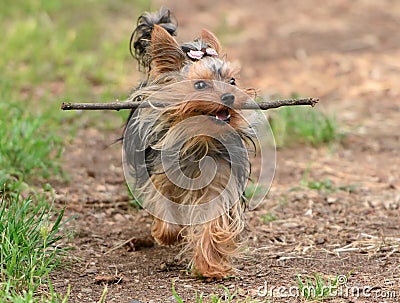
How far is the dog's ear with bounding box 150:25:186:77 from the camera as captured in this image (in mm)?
4508

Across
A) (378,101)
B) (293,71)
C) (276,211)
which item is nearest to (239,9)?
(293,71)

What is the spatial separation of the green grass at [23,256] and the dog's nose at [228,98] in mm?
1175

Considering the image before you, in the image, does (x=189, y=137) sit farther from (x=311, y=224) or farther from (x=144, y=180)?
(x=311, y=224)

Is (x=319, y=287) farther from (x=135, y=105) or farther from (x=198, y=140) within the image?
(x=135, y=105)

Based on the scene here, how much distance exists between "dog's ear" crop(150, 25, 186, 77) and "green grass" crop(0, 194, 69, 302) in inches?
A: 43.3

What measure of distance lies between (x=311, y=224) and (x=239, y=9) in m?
7.57

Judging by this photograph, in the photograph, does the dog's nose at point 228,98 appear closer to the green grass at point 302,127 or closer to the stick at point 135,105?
the stick at point 135,105

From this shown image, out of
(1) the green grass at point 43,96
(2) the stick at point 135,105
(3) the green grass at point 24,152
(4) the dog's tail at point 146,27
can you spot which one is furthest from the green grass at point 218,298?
(3) the green grass at point 24,152

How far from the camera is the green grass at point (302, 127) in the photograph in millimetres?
7457

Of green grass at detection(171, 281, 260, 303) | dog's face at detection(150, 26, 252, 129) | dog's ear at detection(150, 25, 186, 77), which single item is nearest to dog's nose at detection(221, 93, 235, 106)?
dog's face at detection(150, 26, 252, 129)

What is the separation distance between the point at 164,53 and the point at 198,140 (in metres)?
0.54

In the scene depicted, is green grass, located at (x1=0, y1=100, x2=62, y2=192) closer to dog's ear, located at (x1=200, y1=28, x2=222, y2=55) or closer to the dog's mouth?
dog's ear, located at (x1=200, y1=28, x2=222, y2=55)

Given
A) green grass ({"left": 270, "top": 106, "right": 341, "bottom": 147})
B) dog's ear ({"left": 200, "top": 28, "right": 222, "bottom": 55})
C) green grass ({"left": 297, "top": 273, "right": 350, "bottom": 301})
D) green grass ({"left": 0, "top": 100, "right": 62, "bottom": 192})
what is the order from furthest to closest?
green grass ({"left": 270, "top": 106, "right": 341, "bottom": 147}), green grass ({"left": 0, "top": 100, "right": 62, "bottom": 192}), dog's ear ({"left": 200, "top": 28, "right": 222, "bottom": 55}), green grass ({"left": 297, "top": 273, "right": 350, "bottom": 301})

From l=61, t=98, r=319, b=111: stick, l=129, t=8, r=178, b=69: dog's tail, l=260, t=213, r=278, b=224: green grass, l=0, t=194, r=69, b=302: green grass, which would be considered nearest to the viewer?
l=0, t=194, r=69, b=302: green grass
